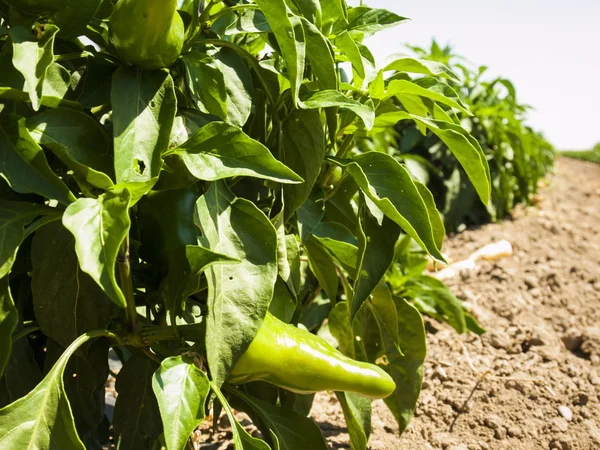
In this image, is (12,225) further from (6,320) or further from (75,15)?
(75,15)

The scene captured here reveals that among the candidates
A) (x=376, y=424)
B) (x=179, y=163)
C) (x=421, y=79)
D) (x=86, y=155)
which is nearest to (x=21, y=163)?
(x=86, y=155)

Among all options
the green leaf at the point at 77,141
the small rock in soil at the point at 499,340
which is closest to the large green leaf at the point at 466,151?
the green leaf at the point at 77,141

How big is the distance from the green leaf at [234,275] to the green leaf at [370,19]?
507 millimetres

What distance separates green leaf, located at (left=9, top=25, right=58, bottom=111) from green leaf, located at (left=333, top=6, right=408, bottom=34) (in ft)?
2.08

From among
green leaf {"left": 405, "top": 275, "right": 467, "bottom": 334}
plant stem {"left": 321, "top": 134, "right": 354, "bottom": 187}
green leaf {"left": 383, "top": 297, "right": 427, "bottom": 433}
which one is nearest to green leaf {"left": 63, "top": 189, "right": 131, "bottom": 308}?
plant stem {"left": 321, "top": 134, "right": 354, "bottom": 187}

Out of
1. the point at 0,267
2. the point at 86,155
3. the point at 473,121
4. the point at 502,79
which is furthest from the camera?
the point at 473,121

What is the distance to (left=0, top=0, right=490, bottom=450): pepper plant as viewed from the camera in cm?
120

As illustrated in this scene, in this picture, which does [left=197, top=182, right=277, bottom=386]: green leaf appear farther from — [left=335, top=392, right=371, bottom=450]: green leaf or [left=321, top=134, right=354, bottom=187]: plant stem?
[left=335, top=392, right=371, bottom=450]: green leaf

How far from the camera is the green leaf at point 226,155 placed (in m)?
1.22

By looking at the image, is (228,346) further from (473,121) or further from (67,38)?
(473,121)

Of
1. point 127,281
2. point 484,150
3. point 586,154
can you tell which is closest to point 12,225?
point 127,281

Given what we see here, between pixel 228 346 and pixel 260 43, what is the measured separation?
2.44 feet

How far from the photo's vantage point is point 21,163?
119 centimetres

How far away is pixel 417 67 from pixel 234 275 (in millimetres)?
666
